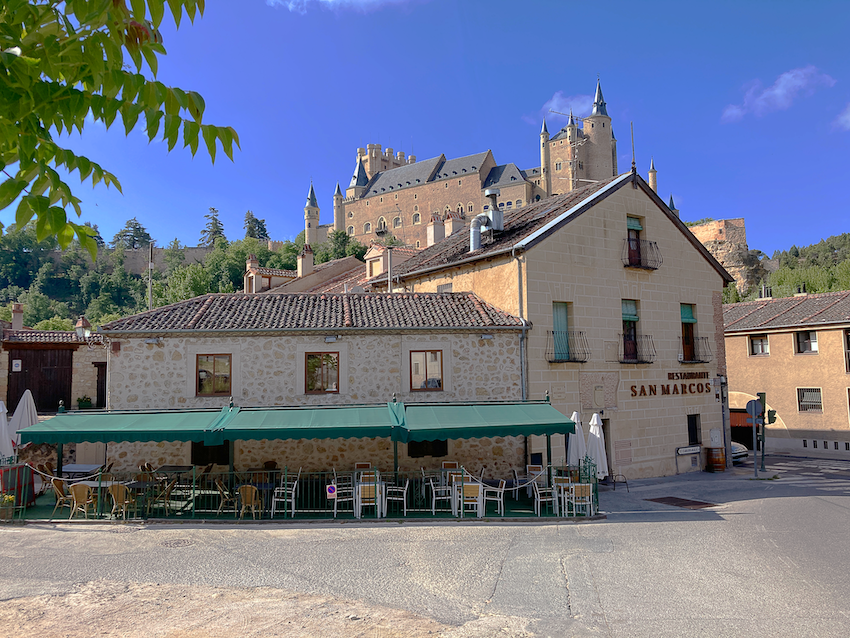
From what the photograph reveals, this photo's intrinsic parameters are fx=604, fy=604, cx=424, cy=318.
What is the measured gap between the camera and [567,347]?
18.3 meters

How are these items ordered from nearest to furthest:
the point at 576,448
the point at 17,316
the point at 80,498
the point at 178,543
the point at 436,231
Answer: the point at 178,543
the point at 80,498
the point at 576,448
the point at 436,231
the point at 17,316

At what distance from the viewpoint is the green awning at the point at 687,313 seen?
71.4 ft

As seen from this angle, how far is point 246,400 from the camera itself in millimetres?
16094

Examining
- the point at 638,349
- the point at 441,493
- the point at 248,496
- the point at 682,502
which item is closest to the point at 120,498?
the point at 248,496

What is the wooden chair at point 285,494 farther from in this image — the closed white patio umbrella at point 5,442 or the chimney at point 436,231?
the chimney at point 436,231

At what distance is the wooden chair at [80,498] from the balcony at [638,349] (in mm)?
15223

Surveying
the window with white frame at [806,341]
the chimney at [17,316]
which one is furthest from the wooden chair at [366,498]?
the chimney at [17,316]

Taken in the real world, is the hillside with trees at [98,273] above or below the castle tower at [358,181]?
below

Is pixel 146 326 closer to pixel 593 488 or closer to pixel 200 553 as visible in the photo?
pixel 200 553

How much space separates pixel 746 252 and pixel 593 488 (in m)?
65.7

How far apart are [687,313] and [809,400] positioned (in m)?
11.3

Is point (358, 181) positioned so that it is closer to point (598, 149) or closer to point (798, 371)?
point (598, 149)

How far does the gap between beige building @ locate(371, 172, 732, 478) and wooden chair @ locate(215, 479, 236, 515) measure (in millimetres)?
7974

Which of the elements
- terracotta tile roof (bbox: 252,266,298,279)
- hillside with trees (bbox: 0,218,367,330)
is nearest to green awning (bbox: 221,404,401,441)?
terracotta tile roof (bbox: 252,266,298,279)
